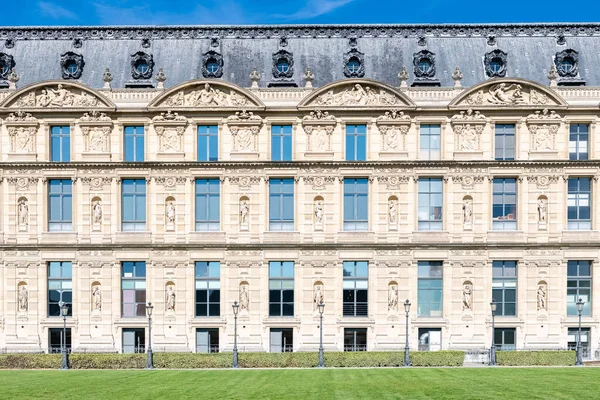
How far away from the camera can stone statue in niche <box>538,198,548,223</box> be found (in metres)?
60.1

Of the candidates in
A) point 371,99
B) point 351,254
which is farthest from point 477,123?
point 351,254

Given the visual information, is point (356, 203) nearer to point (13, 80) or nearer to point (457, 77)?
point (457, 77)

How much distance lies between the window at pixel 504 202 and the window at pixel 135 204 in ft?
87.9

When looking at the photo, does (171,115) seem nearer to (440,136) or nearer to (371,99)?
(371,99)

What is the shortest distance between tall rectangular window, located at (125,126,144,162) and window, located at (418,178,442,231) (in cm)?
2157

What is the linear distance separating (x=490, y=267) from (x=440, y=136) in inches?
419

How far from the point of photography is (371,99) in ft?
197

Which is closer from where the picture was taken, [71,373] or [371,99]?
[71,373]

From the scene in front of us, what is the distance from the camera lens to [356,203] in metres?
60.6

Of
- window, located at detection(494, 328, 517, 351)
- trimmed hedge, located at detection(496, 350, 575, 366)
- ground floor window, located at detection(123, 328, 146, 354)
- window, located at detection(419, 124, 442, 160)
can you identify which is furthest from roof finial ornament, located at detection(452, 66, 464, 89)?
ground floor window, located at detection(123, 328, 146, 354)

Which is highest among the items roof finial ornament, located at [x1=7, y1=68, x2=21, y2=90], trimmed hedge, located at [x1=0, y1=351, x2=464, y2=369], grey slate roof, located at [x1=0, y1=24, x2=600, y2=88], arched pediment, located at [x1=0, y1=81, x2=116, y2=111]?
grey slate roof, located at [x1=0, y1=24, x2=600, y2=88]

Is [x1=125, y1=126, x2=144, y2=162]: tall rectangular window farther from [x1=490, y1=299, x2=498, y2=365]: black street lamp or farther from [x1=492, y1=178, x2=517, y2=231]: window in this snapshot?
[x1=490, y1=299, x2=498, y2=365]: black street lamp

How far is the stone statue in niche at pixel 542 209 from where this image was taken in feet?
197

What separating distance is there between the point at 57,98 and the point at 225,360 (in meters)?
25.0
